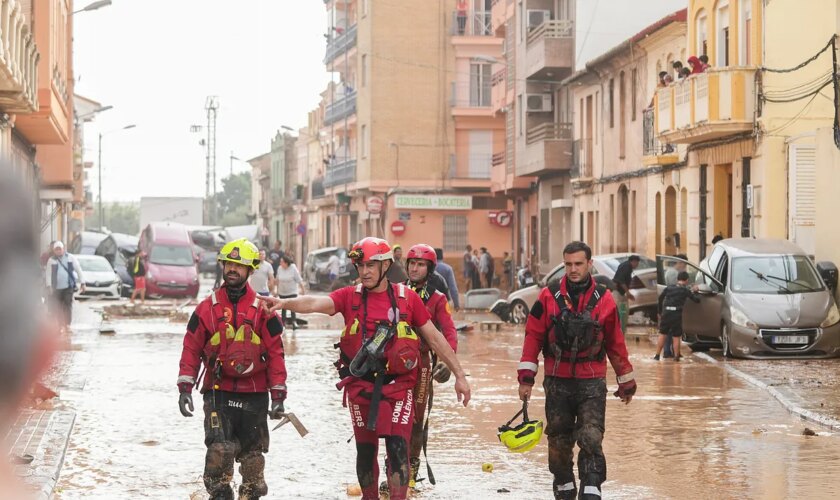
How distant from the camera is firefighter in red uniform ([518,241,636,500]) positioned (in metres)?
9.01

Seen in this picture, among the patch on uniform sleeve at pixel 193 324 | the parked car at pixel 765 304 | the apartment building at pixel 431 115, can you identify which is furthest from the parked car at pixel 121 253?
the patch on uniform sleeve at pixel 193 324

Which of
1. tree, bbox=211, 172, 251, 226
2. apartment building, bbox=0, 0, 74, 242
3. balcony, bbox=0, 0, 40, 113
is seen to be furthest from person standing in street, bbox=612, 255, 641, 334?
tree, bbox=211, 172, 251, 226

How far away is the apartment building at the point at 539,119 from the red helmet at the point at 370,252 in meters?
37.3

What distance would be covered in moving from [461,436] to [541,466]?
177 cm

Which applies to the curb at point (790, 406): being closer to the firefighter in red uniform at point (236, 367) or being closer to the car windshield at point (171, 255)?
the firefighter in red uniform at point (236, 367)

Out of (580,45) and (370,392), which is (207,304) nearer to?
(370,392)

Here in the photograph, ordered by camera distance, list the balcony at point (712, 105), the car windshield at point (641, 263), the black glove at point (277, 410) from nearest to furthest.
Answer: the black glove at point (277, 410), the balcony at point (712, 105), the car windshield at point (641, 263)

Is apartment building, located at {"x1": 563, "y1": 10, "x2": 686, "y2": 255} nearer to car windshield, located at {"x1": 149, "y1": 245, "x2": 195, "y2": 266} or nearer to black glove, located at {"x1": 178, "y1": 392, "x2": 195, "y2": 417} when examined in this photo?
car windshield, located at {"x1": 149, "y1": 245, "x2": 195, "y2": 266}

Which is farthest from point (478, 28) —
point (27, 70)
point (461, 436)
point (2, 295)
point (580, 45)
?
point (2, 295)

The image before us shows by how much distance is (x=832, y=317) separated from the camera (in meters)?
22.1

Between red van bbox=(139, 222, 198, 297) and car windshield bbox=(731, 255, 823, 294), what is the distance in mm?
28236

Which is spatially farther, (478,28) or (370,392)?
(478,28)

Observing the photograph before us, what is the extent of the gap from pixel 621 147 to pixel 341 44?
34.9 meters

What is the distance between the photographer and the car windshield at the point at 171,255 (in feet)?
164
